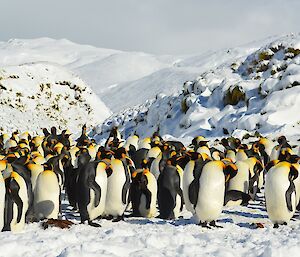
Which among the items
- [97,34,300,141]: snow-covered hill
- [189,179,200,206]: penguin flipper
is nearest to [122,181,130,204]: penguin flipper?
[189,179,200,206]: penguin flipper

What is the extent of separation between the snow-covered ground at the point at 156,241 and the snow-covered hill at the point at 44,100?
26551 millimetres

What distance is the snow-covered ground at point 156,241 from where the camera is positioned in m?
5.47

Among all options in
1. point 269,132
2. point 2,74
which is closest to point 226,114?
point 269,132

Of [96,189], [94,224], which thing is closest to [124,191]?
[96,189]

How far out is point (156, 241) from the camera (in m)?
6.11

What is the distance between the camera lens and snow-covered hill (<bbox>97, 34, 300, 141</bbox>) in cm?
2041

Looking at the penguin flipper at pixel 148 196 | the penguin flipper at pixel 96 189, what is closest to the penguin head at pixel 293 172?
the penguin flipper at pixel 148 196

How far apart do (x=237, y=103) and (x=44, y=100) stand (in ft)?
57.1

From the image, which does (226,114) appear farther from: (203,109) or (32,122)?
(32,122)

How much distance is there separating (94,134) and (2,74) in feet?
30.1

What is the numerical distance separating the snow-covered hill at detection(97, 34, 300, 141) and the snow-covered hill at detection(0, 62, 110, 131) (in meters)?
5.01

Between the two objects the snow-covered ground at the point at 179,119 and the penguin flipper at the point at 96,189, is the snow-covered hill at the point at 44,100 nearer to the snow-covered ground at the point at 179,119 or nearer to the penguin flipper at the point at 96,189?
the snow-covered ground at the point at 179,119

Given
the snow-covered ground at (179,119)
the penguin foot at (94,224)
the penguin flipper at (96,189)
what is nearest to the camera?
the snow-covered ground at (179,119)

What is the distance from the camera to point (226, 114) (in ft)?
74.4
